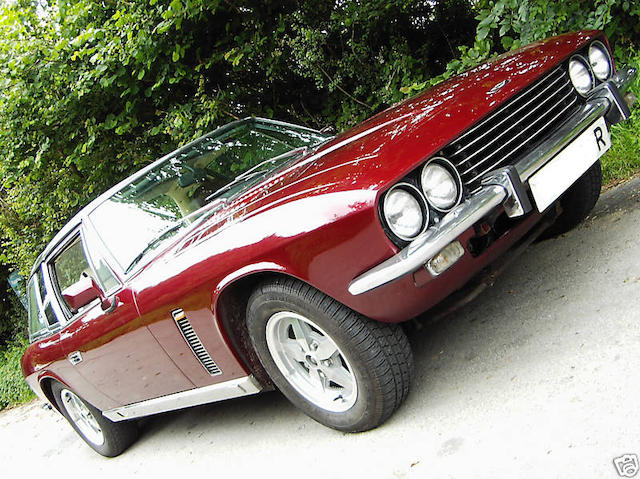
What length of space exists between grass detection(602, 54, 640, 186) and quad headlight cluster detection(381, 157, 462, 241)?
2339 millimetres

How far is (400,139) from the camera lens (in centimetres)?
254

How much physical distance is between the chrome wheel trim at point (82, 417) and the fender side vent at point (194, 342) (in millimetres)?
1710

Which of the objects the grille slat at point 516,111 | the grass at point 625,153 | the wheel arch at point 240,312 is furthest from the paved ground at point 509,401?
the grille slat at point 516,111

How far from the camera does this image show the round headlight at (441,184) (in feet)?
7.63

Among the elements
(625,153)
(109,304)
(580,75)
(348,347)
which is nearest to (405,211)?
(348,347)

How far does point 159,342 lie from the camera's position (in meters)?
3.09

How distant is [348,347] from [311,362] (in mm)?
410

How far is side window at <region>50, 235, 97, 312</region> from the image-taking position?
3.63m

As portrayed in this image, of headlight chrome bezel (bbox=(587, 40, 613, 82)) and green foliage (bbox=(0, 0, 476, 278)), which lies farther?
green foliage (bbox=(0, 0, 476, 278))

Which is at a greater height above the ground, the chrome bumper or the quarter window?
the quarter window

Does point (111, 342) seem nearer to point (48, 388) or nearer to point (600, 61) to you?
point (48, 388)

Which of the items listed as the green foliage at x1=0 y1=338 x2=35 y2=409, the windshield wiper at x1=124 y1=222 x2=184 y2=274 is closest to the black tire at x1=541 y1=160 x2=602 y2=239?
the windshield wiper at x1=124 y1=222 x2=184 y2=274

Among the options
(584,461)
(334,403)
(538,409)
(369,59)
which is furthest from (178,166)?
(369,59)

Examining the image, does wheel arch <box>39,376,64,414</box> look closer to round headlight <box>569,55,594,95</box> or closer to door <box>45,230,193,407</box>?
door <box>45,230,193,407</box>
